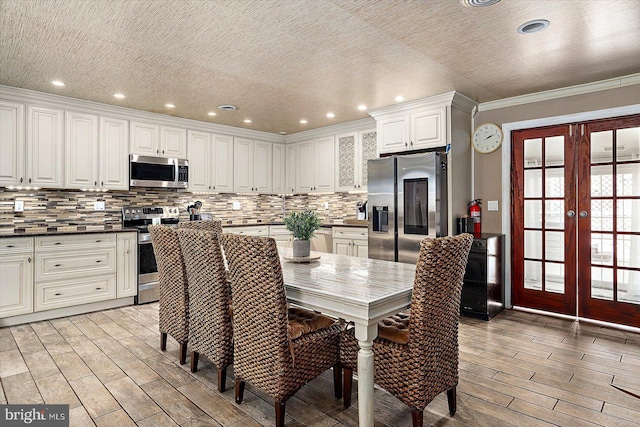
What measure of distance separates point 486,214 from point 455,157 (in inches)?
33.4

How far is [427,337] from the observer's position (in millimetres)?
1867

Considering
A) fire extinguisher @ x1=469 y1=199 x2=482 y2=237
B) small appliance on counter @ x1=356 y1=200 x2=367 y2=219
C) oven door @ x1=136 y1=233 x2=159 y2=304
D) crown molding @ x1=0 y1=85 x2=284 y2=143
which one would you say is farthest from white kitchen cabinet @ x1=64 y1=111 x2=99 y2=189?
fire extinguisher @ x1=469 y1=199 x2=482 y2=237

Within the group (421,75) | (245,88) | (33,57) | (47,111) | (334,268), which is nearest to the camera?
(334,268)

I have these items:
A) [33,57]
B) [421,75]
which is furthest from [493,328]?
[33,57]

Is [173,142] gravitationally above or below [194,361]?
above

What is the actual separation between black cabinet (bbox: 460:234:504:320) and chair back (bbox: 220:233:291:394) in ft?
8.76

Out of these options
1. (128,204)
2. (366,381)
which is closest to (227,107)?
(128,204)

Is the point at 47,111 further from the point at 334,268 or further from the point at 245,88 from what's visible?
the point at 334,268

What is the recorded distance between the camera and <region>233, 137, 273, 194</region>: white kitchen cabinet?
19.7 feet

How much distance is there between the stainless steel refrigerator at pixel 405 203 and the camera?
4160 mm

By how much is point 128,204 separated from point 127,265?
100cm

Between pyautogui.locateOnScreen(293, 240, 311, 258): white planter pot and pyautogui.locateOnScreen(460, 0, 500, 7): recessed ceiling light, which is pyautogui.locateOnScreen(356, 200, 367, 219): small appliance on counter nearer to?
pyautogui.locateOnScreen(293, 240, 311, 258): white planter pot

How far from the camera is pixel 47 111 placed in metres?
4.23

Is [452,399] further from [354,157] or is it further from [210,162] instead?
[210,162]
